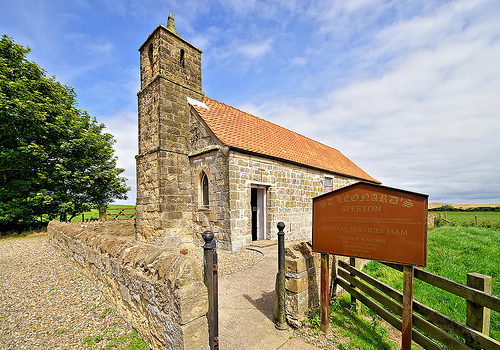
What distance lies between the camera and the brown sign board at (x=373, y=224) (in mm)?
2614

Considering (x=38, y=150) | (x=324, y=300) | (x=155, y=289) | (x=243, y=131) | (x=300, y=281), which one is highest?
(x=243, y=131)

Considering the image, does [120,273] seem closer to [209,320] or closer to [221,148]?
[209,320]

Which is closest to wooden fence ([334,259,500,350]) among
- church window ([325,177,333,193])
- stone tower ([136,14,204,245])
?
stone tower ([136,14,204,245])

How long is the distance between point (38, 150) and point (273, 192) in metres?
14.0

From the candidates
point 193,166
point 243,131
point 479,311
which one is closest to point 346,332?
point 479,311

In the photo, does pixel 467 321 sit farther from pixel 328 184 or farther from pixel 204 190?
pixel 328 184

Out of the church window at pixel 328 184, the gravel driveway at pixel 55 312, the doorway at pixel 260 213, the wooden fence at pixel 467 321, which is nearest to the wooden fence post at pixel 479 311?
the wooden fence at pixel 467 321

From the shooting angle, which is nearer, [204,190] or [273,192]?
[204,190]

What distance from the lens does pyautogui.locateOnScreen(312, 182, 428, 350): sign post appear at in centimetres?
262

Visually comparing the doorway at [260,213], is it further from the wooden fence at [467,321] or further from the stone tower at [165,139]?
the wooden fence at [467,321]

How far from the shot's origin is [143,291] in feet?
10.6

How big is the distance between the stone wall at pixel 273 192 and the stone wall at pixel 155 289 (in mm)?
4372

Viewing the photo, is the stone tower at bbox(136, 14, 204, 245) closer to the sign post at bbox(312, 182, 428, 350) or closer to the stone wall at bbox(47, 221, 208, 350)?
the stone wall at bbox(47, 221, 208, 350)

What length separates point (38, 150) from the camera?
12461 mm
